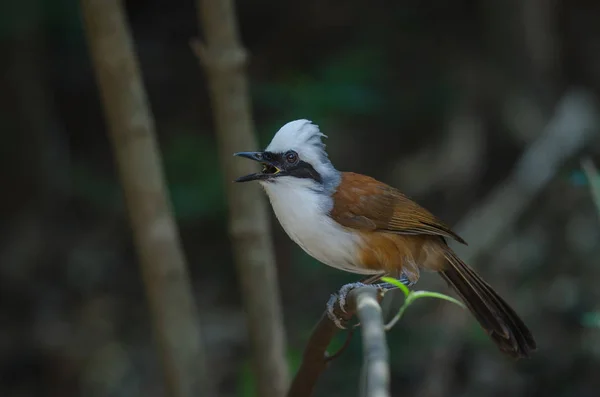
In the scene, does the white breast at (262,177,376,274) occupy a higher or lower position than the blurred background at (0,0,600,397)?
higher

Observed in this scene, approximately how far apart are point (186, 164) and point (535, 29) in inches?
121

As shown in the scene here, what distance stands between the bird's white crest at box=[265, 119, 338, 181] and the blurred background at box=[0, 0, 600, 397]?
2.73 meters

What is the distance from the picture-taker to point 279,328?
366 cm

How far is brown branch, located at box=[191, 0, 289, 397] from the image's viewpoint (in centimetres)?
341

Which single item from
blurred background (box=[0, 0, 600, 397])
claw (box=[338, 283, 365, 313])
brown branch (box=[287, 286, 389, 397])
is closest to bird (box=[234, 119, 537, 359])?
claw (box=[338, 283, 365, 313])

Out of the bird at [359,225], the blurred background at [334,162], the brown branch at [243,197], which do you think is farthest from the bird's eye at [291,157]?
the blurred background at [334,162]

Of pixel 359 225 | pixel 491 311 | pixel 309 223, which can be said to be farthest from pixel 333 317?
pixel 491 311

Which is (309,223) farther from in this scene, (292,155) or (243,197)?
(243,197)

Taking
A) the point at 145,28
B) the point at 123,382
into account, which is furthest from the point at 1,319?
the point at 145,28

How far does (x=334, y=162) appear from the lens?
23.6 feet

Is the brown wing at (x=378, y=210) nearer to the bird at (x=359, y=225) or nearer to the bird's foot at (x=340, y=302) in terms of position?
the bird at (x=359, y=225)

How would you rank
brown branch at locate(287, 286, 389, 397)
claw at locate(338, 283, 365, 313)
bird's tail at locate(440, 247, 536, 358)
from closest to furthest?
brown branch at locate(287, 286, 389, 397) → claw at locate(338, 283, 365, 313) → bird's tail at locate(440, 247, 536, 358)

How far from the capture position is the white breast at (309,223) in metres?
2.63

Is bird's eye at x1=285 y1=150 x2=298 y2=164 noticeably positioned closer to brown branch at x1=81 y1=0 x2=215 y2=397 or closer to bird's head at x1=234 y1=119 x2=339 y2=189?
bird's head at x1=234 y1=119 x2=339 y2=189
